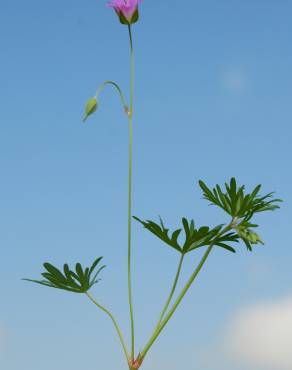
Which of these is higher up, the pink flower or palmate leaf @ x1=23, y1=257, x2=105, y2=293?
the pink flower

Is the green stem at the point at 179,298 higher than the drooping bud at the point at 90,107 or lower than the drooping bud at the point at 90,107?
lower

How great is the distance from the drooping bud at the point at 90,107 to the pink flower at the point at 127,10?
471 mm

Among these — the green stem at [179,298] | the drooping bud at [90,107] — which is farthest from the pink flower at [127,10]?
the green stem at [179,298]

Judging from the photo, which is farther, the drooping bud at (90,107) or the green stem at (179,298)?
the drooping bud at (90,107)

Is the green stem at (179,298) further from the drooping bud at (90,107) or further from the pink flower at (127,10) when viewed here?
the pink flower at (127,10)

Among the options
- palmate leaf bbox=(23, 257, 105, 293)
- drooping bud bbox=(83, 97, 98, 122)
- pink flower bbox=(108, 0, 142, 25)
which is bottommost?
palmate leaf bbox=(23, 257, 105, 293)

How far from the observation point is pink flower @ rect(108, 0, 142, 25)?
11.9 feet

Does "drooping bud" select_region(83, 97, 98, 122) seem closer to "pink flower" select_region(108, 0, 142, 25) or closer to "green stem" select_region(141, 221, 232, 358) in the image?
"pink flower" select_region(108, 0, 142, 25)

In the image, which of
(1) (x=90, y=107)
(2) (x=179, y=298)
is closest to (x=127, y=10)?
(1) (x=90, y=107)

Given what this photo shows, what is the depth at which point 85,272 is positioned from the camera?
148 inches

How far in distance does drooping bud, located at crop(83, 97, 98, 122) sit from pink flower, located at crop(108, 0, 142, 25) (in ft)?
1.54

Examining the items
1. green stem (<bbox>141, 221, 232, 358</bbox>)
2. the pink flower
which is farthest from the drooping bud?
green stem (<bbox>141, 221, 232, 358</bbox>)

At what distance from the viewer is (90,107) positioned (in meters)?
3.65

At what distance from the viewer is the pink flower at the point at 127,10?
11.9ft
